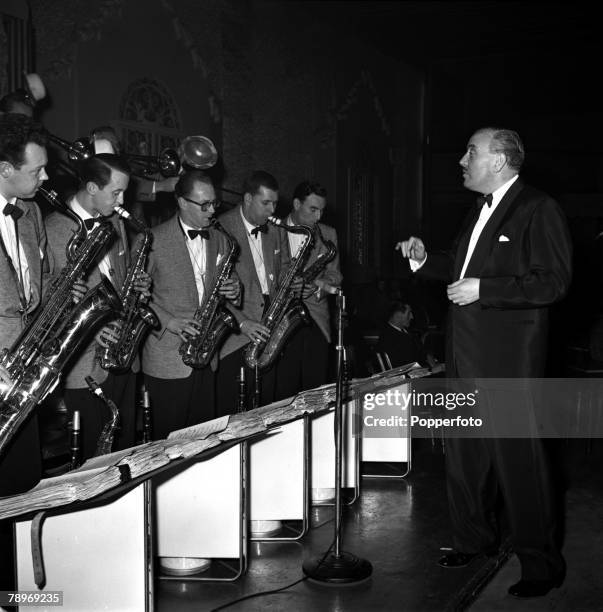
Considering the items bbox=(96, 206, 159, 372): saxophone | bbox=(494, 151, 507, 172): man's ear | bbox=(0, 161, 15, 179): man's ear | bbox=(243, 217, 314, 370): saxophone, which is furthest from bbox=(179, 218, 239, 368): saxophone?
bbox=(494, 151, 507, 172): man's ear

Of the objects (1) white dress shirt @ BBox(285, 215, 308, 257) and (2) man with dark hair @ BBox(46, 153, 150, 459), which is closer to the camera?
(2) man with dark hair @ BBox(46, 153, 150, 459)

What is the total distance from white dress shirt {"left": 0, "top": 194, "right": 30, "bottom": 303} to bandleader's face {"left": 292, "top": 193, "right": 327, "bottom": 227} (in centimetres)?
236

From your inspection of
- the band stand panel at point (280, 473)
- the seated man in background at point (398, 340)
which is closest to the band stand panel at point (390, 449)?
the seated man in background at point (398, 340)

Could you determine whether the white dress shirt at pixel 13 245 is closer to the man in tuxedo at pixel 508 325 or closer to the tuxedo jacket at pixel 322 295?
the man in tuxedo at pixel 508 325

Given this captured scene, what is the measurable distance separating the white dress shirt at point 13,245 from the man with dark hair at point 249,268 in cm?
167

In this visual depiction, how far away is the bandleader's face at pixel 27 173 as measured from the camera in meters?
2.87

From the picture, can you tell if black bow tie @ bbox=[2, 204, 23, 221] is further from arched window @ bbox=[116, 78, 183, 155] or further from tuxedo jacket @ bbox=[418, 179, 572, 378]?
arched window @ bbox=[116, 78, 183, 155]

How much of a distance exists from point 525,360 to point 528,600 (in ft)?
3.12

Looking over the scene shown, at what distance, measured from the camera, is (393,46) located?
429 inches

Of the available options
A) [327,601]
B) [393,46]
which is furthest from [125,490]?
[393,46]

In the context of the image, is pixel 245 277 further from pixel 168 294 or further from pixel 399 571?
pixel 399 571

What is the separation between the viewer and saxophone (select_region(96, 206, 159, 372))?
382cm

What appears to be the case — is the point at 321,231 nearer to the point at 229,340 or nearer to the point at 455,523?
the point at 229,340

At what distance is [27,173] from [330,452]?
2105 mm
